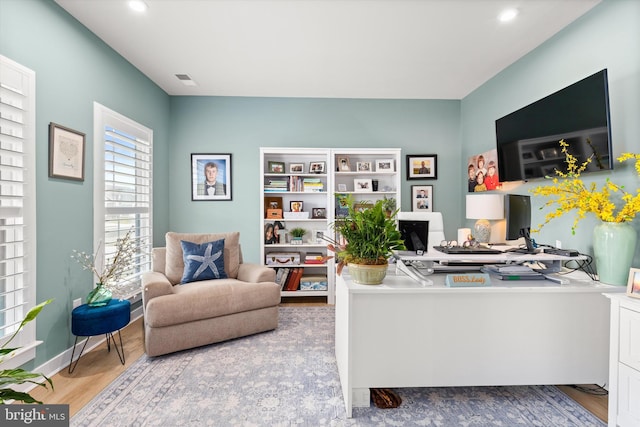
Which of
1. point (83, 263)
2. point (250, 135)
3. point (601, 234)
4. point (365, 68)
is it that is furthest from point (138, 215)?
point (601, 234)

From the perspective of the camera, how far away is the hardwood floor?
200 cm

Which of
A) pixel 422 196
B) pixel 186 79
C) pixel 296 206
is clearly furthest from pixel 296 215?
pixel 186 79

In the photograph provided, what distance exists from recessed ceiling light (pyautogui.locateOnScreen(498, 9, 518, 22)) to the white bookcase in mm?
1821

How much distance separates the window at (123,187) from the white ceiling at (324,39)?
0.70 meters

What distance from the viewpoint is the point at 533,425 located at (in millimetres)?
1800

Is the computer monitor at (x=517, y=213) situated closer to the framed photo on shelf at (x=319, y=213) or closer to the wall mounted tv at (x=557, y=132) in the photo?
the wall mounted tv at (x=557, y=132)

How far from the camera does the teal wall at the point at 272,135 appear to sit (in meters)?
4.26

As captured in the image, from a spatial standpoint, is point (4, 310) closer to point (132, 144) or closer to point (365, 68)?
point (132, 144)

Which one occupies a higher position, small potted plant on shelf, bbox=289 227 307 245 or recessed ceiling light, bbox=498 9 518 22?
recessed ceiling light, bbox=498 9 518 22

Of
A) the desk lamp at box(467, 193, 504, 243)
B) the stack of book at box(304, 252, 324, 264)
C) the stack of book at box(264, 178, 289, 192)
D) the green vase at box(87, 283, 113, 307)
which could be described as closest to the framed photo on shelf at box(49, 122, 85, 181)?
the green vase at box(87, 283, 113, 307)

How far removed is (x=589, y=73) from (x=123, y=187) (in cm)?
402

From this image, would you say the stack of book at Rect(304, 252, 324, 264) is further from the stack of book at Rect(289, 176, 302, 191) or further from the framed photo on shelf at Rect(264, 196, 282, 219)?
the stack of book at Rect(289, 176, 302, 191)

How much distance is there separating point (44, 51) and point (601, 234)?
Answer: 3.78 m

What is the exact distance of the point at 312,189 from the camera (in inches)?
163
